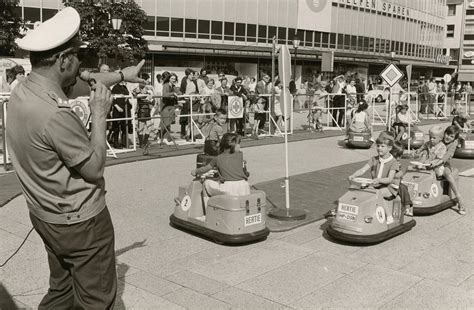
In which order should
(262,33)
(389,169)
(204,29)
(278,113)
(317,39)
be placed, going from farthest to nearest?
(317,39)
(262,33)
(204,29)
(278,113)
(389,169)

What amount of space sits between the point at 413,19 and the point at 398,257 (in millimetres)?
63291

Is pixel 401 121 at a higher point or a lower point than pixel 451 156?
higher

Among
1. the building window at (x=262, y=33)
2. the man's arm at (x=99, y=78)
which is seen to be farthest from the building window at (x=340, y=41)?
the man's arm at (x=99, y=78)

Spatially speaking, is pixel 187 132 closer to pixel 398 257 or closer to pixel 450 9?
pixel 398 257

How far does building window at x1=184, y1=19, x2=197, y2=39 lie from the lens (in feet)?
130

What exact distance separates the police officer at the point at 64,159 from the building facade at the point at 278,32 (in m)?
32.8

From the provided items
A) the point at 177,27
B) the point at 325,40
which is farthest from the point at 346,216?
the point at 325,40

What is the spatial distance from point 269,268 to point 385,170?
2.30 meters

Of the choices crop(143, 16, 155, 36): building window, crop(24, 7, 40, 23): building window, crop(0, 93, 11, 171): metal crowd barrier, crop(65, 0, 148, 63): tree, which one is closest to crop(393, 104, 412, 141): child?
crop(0, 93, 11, 171): metal crowd barrier

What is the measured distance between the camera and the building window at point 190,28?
3950 cm

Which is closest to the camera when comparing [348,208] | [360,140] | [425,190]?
[348,208]

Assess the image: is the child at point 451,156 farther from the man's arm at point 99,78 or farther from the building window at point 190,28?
the building window at point 190,28

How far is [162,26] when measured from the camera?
126 feet

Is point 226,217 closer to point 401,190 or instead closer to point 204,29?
point 401,190
